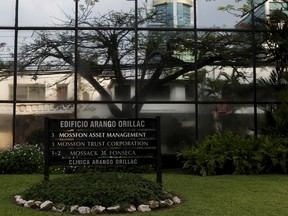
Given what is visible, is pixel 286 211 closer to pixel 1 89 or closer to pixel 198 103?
pixel 198 103

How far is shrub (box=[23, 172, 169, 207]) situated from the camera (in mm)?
7719

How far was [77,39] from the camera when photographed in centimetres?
1447

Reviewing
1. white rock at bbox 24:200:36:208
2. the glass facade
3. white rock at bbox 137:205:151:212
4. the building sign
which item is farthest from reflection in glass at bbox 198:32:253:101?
white rock at bbox 24:200:36:208

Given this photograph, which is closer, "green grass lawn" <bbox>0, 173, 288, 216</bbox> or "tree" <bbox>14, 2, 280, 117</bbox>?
"green grass lawn" <bbox>0, 173, 288, 216</bbox>

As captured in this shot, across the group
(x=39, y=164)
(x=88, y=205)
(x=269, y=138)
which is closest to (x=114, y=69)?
(x=39, y=164)

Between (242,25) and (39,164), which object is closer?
(39,164)

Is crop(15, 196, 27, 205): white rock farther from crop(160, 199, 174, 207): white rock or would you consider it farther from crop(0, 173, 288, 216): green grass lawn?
crop(160, 199, 174, 207): white rock

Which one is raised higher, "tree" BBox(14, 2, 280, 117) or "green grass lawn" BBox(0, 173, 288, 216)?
"tree" BBox(14, 2, 280, 117)

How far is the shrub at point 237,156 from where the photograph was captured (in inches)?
497

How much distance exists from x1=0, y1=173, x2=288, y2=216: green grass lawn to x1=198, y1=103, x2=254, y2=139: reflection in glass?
2371 mm

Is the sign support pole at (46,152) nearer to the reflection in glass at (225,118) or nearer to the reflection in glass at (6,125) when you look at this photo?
the reflection in glass at (6,125)

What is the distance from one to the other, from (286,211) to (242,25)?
8621mm

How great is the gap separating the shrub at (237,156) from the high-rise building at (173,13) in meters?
4.11

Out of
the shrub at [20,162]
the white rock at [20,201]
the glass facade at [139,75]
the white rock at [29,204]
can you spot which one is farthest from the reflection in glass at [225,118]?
the white rock at [29,204]
